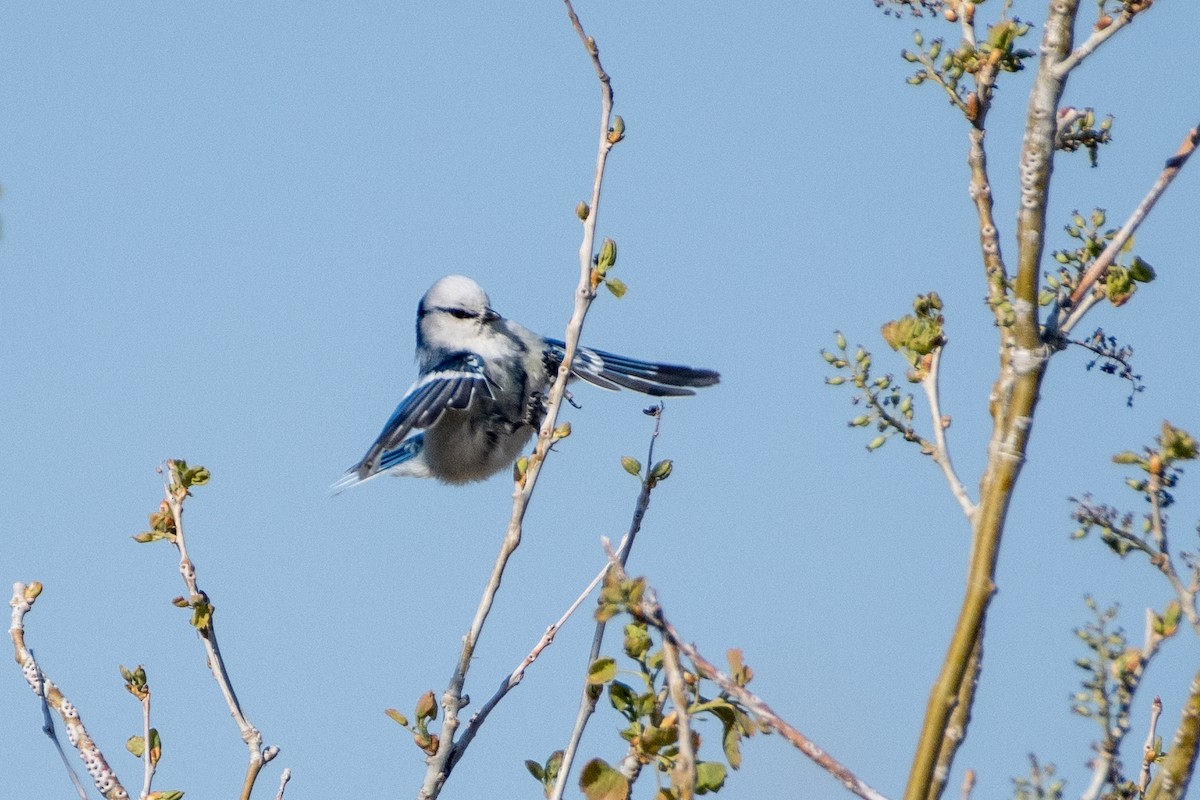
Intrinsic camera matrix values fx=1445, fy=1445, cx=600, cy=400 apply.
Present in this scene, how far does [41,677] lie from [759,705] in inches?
56.6

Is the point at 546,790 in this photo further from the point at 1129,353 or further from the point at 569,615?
the point at 1129,353

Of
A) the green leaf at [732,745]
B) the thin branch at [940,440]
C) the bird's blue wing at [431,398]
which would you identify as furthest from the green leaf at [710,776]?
the bird's blue wing at [431,398]

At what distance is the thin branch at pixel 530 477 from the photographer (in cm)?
254

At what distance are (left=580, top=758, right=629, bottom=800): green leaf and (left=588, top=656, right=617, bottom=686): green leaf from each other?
138mm

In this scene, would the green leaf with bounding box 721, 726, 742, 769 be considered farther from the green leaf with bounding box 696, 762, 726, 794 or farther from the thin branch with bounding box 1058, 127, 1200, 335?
the thin branch with bounding box 1058, 127, 1200, 335

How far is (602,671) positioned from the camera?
6.45ft

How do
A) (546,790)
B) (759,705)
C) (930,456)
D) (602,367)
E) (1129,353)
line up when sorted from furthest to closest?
(602,367), (546,790), (1129,353), (930,456), (759,705)

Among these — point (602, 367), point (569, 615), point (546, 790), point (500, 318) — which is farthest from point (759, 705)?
point (500, 318)

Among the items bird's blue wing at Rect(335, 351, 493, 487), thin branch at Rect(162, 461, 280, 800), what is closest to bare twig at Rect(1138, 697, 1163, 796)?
thin branch at Rect(162, 461, 280, 800)

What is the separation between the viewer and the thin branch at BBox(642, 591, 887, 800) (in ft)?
5.21

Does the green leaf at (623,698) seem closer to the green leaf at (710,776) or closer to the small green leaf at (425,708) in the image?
the green leaf at (710,776)

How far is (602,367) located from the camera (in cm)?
563

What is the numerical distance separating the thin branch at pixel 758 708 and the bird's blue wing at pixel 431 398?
120 inches

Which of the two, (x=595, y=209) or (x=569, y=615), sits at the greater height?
(x=595, y=209)
